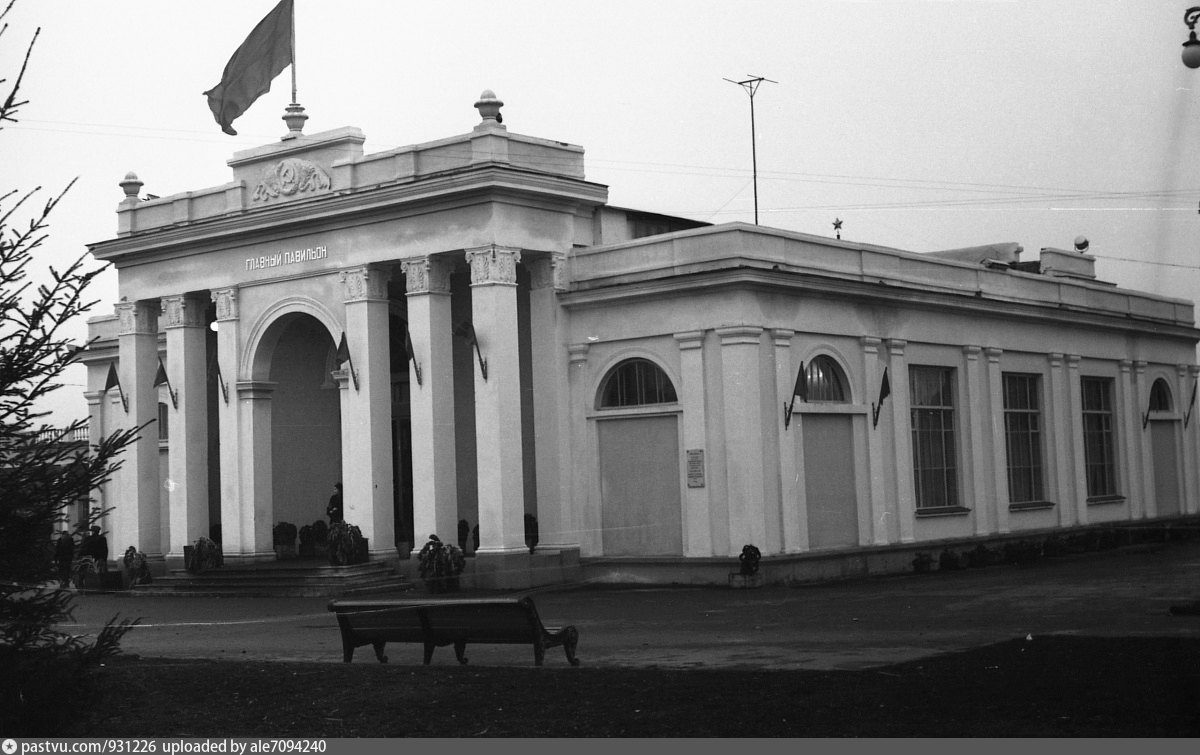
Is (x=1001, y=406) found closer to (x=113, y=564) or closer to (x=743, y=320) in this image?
(x=743, y=320)

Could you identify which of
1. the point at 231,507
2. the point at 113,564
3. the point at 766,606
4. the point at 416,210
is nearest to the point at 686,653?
the point at 766,606

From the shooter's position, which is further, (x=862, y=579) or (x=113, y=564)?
(x=113, y=564)

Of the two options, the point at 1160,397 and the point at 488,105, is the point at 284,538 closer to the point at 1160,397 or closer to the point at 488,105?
the point at 488,105

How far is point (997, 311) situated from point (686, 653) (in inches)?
874

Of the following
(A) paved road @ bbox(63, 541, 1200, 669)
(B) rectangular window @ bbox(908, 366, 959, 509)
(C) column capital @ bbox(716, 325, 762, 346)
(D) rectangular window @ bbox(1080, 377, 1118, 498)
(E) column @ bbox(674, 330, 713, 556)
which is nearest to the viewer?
(A) paved road @ bbox(63, 541, 1200, 669)

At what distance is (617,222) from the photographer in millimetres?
33500

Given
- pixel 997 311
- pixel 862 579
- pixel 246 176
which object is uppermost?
pixel 246 176

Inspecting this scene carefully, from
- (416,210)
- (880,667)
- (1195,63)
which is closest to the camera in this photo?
(1195,63)

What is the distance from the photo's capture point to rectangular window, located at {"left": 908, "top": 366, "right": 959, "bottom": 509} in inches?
1352

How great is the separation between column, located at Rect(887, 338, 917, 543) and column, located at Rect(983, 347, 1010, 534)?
3.72 meters

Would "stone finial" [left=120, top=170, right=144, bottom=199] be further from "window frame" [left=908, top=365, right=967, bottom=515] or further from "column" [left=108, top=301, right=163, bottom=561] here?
"window frame" [left=908, top=365, right=967, bottom=515]

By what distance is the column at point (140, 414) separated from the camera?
3738cm

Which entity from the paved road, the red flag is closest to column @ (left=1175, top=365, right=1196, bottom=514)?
the paved road

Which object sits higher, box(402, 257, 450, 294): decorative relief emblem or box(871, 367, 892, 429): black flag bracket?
box(402, 257, 450, 294): decorative relief emblem
